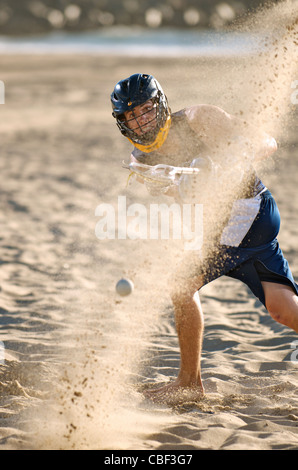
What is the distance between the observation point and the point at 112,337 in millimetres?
→ 4828

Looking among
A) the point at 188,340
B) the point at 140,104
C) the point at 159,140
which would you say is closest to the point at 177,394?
the point at 188,340

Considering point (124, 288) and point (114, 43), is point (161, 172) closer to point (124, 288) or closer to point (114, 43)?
point (124, 288)

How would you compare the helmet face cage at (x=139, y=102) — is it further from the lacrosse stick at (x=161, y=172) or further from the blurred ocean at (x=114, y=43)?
the blurred ocean at (x=114, y=43)

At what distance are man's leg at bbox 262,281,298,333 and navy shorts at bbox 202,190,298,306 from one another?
4 cm

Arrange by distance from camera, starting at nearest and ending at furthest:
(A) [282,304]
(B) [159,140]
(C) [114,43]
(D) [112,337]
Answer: (A) [282,304] → (B) [159,140] → (D) [112,337] → (C) [114,43]

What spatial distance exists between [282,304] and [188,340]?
0.61 metres

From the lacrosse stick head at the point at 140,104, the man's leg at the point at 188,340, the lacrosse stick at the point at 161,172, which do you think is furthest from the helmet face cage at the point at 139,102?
the man's leg at the point at 188,340

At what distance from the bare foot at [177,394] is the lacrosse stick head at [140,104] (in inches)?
57.9

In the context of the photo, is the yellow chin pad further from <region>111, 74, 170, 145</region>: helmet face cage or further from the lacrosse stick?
the lacrosse stick

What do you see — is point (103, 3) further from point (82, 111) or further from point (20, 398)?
point (20, 398)

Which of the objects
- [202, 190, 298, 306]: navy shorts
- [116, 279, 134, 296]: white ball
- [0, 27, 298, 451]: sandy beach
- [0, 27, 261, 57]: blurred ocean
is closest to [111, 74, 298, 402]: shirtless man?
[202, 190, 298, 306]: navy shorts

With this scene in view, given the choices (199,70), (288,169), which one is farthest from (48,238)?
(199,70)

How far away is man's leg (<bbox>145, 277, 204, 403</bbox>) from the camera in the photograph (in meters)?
3.75

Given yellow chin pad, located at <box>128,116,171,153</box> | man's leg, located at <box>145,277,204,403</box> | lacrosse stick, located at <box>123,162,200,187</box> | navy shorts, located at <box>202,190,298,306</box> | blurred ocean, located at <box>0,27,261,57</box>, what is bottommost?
man's leg, located at <box>145,277,204,403</box>
